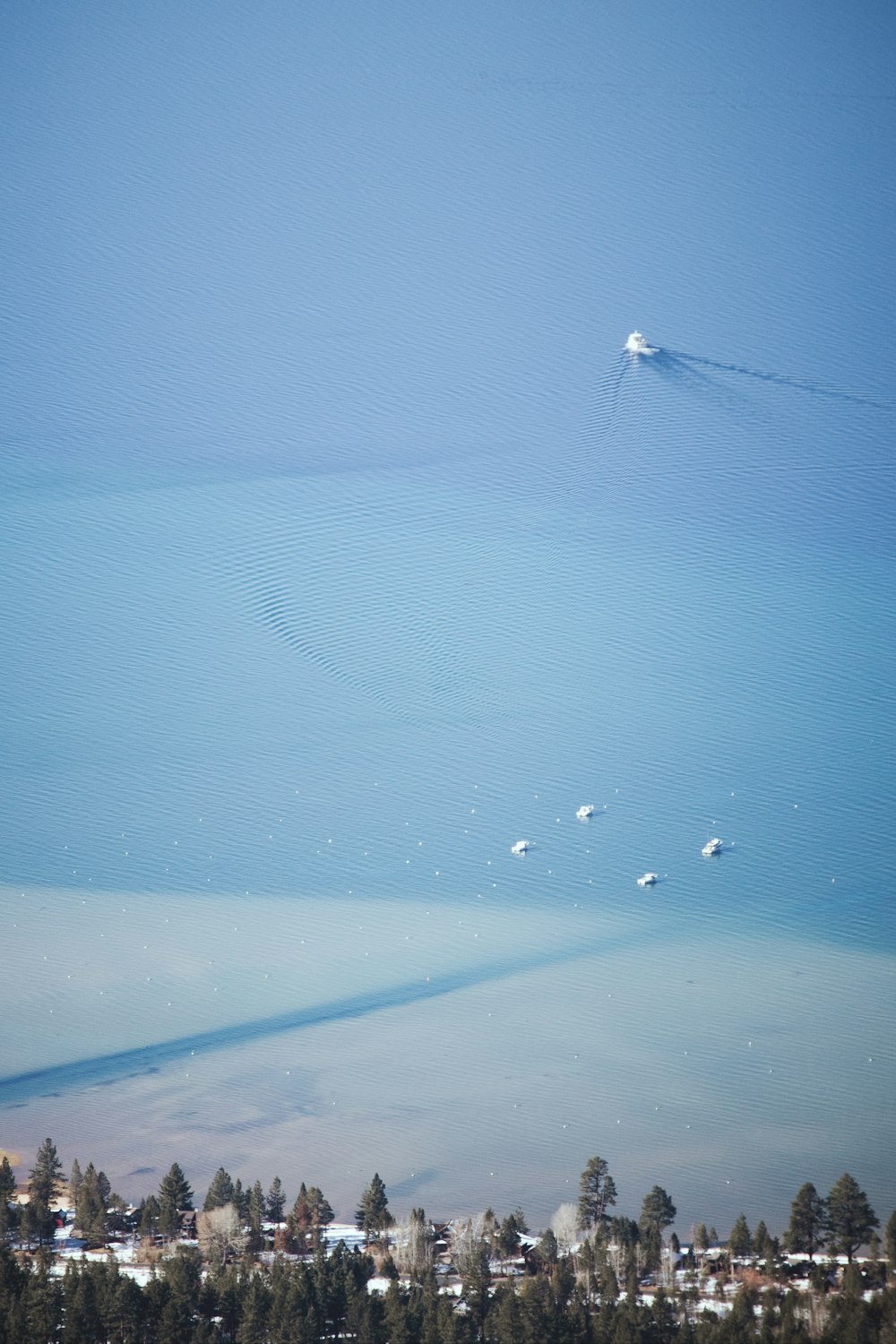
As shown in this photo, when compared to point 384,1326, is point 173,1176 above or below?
above

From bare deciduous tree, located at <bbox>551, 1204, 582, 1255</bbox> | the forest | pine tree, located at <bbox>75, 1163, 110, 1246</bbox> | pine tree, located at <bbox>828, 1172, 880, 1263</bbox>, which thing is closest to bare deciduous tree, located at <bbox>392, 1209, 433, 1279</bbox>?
the forest

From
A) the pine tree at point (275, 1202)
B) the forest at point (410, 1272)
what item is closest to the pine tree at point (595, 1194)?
the forest at point (410, 1272)

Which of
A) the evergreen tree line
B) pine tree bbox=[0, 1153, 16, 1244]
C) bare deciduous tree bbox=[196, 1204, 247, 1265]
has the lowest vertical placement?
the evergreen tree line

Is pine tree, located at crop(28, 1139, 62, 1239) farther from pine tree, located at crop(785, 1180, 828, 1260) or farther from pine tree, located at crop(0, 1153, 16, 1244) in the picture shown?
pine tree, located at crop(785, 1180, 828, 1260)

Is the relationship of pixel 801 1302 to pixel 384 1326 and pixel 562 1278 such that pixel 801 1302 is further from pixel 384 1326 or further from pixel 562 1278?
pixel 384 1326

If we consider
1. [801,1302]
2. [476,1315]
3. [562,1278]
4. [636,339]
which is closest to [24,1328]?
[476,1315]

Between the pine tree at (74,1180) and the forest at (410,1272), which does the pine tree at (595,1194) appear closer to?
the forest at (410,1272)
